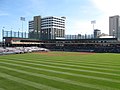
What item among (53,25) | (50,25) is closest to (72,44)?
(53,25)

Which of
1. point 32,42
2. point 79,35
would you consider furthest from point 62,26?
point 32,42

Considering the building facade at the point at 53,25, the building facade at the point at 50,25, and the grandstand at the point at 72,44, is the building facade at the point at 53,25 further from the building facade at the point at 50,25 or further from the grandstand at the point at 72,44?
the grandstand at the point at 72,44

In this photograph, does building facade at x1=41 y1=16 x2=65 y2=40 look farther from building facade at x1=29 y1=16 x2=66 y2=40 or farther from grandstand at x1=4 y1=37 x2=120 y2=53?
grandstand at x1=4 y1=37 x2=120 y2=53

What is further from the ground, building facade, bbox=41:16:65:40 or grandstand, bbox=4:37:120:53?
building facade, bbox=41:16:65:40

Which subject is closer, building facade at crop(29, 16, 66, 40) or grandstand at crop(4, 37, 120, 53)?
grandstand at crop(4, 37, 120, 53)

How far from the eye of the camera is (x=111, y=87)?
12.7 metres

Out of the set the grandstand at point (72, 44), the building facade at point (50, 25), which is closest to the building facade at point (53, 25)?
the building facade at point (50, 25)

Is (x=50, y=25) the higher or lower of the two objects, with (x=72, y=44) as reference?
higher

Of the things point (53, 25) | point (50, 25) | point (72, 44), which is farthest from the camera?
point (50, 25)

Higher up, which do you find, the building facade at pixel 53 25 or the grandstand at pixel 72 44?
the building facade at pixel 53 25

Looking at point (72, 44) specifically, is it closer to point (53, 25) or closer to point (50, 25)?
point (53, 25)

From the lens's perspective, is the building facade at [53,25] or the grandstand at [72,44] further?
the building facade at [53,25]

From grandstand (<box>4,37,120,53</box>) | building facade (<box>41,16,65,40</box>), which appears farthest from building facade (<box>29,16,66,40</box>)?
grandstand (<box>4,37,120,53</box>)

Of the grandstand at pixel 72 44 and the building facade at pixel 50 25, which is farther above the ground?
the building facade at pixel 50 25
